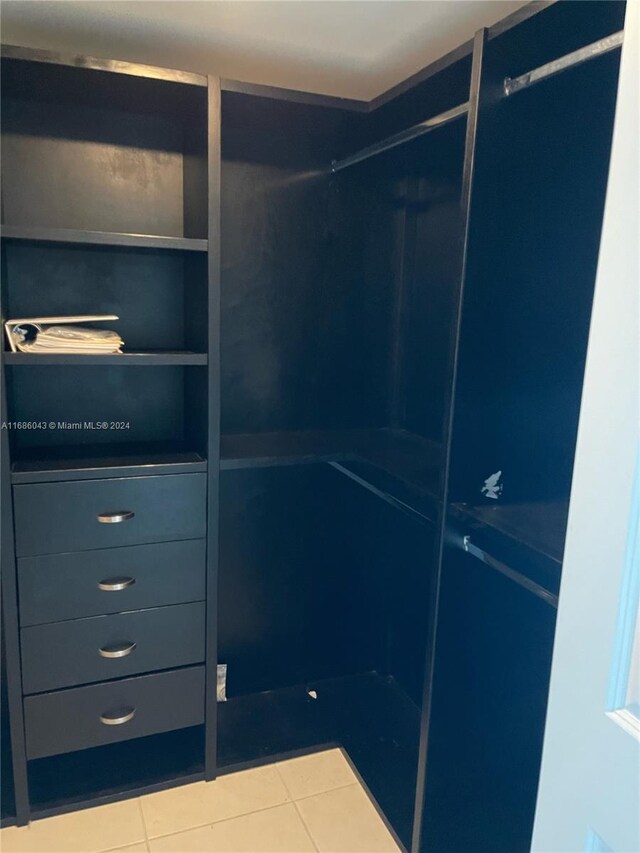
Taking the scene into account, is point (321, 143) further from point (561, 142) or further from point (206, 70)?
point (561, 142)

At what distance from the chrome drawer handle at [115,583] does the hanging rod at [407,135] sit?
1.40 m

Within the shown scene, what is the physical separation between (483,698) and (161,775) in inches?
40.1

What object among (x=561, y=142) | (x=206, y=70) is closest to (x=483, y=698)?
(x=561, y=142)

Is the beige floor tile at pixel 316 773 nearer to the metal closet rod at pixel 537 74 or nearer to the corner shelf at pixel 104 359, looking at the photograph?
the corner shelf at pixel 104 359

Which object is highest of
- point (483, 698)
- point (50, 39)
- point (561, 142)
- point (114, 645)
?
point (50, 39)

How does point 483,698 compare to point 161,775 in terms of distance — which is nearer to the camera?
point 483,698

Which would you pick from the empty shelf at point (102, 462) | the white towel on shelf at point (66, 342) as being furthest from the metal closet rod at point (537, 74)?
the empty shelf at point (102, 462)

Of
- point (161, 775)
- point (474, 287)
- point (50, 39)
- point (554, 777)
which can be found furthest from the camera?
point (161, 775)

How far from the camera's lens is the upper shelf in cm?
151

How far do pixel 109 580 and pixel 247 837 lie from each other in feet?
2.69

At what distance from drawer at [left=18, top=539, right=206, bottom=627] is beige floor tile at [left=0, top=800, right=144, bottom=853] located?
0.61m

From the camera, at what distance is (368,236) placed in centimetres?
213

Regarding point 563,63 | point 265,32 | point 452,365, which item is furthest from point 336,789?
point 265,32

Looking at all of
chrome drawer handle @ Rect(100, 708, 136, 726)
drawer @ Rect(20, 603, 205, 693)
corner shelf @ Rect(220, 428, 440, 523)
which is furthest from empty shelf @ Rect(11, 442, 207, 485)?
chrome drawer handle @ Rect(100, 708, 136, 726)
